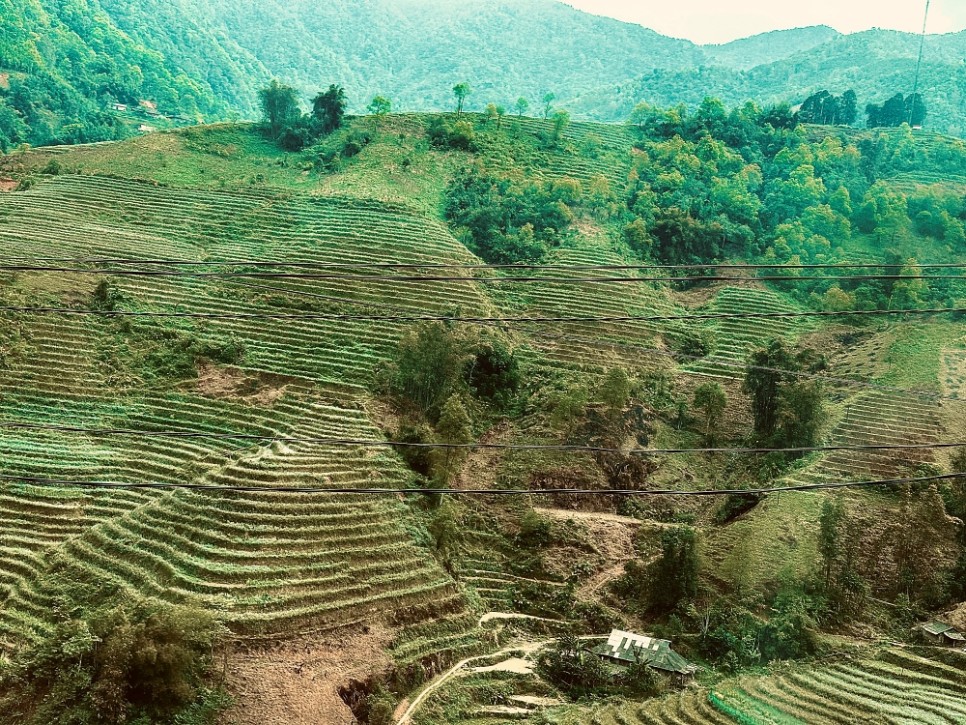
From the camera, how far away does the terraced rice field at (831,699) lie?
1747 centimetres

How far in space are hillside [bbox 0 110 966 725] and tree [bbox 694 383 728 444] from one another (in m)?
0.20

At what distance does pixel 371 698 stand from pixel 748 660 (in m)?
8.90

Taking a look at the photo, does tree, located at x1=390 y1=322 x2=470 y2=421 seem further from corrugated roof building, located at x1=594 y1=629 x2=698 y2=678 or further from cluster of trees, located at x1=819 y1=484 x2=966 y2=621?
cluster of trees, located at x1=819 y1=484 x2=966 y2=621

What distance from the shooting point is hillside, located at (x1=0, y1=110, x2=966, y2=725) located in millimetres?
20062

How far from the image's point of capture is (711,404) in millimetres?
31359

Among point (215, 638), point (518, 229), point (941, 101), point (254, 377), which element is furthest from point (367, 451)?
point (941, 101)

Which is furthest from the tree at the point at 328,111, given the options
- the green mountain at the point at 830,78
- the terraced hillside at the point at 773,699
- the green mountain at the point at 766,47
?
the green mountain at the point at 766,47

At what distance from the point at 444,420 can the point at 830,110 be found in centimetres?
5245

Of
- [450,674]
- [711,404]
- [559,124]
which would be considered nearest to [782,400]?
[711,404]

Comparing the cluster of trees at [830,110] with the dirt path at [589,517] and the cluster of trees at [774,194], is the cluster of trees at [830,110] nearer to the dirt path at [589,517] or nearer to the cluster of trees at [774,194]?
the cluster of trees at [774,194]

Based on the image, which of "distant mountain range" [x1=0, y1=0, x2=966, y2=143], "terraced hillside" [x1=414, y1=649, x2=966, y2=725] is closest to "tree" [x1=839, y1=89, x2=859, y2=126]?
"distant mountain range" [x1=0, y1=0, x2=966, y2=143]

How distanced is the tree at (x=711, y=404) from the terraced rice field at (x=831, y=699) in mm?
12246

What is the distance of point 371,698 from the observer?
1894 centimetres

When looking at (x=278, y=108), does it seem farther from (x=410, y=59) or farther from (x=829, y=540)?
(x=410, y=59)
